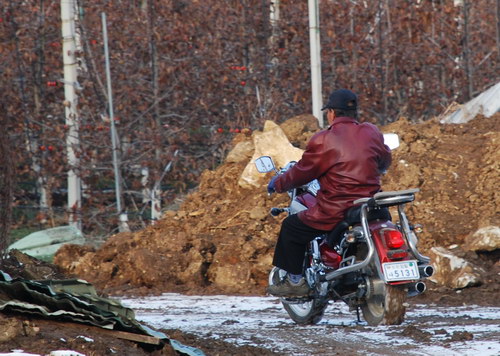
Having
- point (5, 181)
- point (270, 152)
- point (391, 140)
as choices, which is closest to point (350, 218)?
point (391, 140)

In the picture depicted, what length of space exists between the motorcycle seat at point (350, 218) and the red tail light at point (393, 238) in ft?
0.60

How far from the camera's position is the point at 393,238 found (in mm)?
7852

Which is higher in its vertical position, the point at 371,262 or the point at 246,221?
the point at 246,221

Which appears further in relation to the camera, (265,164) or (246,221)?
(246,221)

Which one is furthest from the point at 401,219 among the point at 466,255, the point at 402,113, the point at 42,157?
the point at 402,113

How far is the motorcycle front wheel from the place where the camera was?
28.7 feet

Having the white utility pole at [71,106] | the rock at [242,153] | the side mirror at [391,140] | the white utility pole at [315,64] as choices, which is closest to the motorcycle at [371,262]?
the side mirror at [391,140]

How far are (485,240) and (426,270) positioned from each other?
13.4ft

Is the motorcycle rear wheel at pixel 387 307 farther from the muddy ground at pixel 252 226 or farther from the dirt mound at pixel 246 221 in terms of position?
the dirt mound at pixel 246 221

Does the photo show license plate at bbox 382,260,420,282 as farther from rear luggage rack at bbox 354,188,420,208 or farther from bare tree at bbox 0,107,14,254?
bare tree at bbox 0,107,14,254

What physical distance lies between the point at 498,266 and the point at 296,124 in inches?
189

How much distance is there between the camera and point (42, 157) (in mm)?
20859

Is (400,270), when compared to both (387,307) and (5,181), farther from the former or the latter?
(5,181)

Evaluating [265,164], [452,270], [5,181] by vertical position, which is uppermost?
[265,164]
